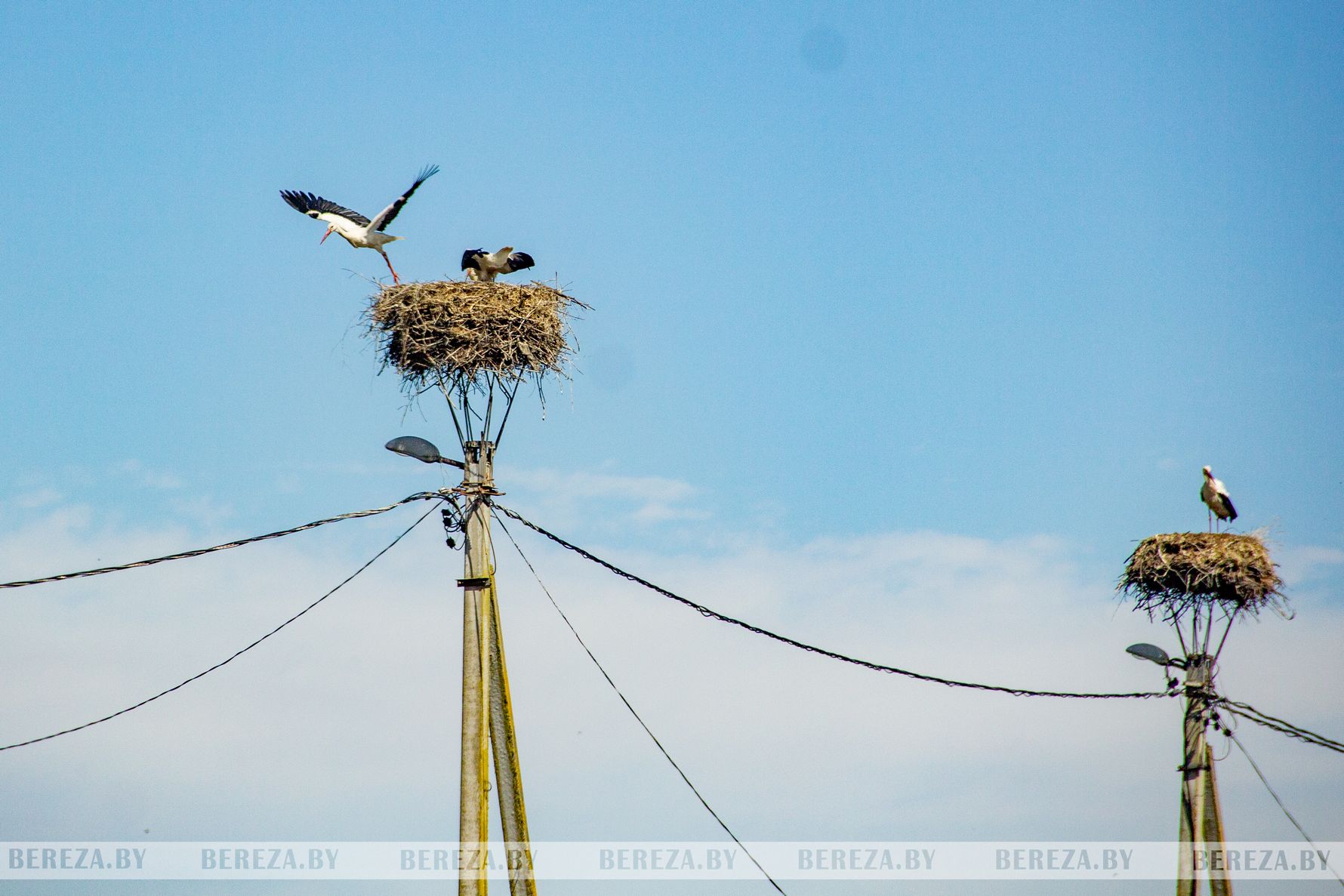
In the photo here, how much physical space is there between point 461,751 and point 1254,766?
7481 millimetres

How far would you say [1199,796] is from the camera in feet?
→ 45.0

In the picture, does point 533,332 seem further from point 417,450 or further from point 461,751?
point 461,751

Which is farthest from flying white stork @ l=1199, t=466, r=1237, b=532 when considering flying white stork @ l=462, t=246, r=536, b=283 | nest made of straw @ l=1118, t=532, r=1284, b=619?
flying white stork @ l=462, t=246, r=536, b=283

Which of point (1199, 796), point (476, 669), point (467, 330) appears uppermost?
point (467, 330)

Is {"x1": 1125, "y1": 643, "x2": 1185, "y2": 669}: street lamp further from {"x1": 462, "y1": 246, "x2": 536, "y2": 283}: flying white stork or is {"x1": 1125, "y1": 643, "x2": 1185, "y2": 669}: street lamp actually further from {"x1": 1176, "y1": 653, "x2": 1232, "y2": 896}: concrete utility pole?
{"x1": 462, "y1": 246, "x2": 536, "y2": 283}: flying white stork

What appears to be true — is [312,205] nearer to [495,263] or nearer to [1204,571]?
[495,263]

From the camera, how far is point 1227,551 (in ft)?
48.1

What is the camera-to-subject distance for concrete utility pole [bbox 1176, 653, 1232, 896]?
1347 centimetres

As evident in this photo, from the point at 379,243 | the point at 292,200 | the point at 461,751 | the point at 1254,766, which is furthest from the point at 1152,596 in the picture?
the point at 292,200

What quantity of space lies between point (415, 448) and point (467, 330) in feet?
4.68

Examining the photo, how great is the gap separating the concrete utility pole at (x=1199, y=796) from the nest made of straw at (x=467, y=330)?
6.61m

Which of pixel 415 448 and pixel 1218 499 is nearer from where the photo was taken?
pixel 415 448

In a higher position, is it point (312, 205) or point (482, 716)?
point (312, 205)

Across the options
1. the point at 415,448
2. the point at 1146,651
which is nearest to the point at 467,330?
the point at 415,448
